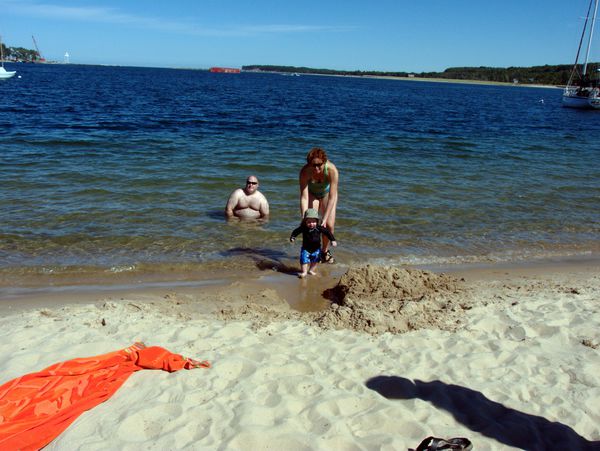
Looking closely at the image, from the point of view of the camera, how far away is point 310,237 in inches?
240

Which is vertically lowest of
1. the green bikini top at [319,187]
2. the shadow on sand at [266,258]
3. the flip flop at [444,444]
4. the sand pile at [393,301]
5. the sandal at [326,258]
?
the shadow on sand at [266,258]

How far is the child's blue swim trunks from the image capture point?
244 inches

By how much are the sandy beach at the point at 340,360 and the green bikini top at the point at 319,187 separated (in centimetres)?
143

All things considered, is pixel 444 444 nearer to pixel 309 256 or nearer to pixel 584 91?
pixel 309 256

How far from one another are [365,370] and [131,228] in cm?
537

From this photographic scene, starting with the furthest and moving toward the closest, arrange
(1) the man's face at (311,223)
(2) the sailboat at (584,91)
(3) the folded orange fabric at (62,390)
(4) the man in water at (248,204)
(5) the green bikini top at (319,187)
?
(2) the sailboat at (584,91), (4) the man in water at (248,204), (5) the green bikini top at (319,187), (1) the man's face at (311,223), (3) the folded orange fabric at (62,390)

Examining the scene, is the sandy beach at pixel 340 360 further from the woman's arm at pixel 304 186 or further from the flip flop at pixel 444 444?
the woman's arm at pixel 304 186

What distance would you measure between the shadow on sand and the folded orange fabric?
2781 mm

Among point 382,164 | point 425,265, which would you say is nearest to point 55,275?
point 425,265

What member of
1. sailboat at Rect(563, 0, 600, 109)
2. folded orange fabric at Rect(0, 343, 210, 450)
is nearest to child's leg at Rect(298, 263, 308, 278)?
folded orange fabric at Rect(0, 343, 210, 450)

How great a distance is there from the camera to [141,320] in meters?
4.71

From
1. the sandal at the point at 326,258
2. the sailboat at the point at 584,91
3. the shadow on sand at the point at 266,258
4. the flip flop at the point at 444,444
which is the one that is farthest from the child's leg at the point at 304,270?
the sailboat at the point at 584,91

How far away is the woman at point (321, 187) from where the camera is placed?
6.19 m

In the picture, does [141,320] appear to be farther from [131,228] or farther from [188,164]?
[188,164]
